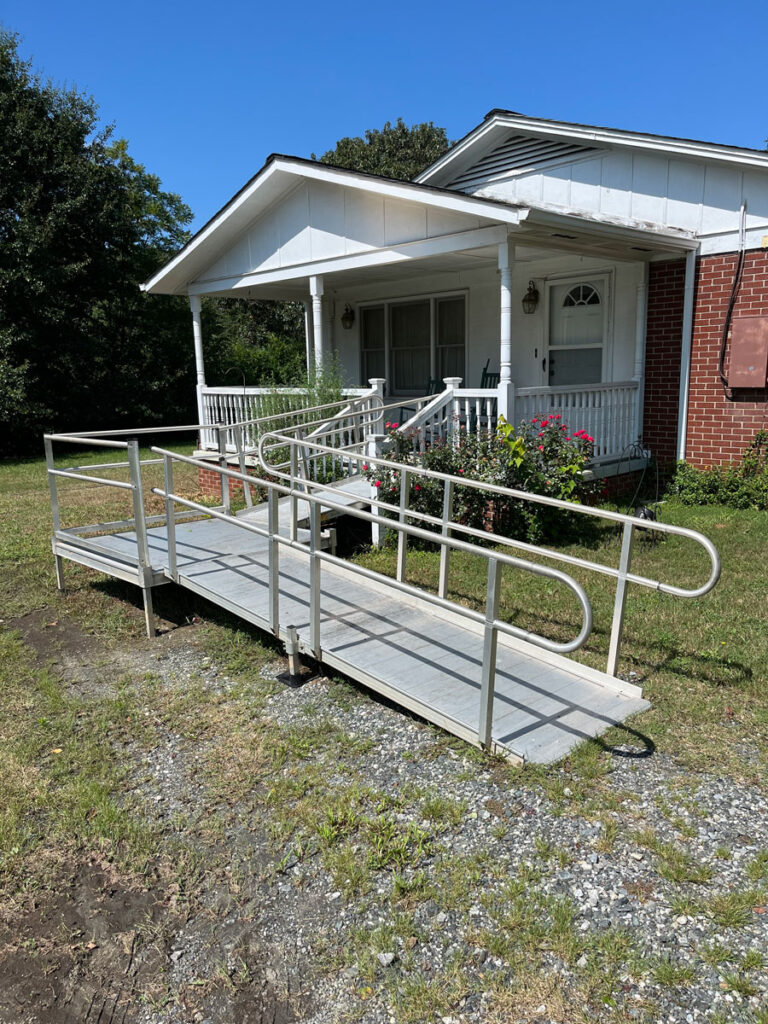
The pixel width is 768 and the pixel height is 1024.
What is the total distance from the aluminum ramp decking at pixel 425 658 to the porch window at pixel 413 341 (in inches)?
265

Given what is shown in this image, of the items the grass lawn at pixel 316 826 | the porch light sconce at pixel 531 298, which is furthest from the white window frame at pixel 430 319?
the grass lawn at pixel 316 826

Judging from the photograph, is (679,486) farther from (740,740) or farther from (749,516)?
(740,740)

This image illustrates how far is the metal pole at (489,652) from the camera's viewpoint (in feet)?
10.2

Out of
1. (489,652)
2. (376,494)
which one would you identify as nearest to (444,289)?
(376,494)

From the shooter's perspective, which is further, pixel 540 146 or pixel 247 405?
pixel 247 405

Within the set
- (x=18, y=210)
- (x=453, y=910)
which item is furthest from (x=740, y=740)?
(x=18, y=210)

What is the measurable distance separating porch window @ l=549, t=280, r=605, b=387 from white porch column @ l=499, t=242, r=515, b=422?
275 cm

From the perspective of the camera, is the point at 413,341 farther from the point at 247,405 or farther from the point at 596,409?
the point at 596,409

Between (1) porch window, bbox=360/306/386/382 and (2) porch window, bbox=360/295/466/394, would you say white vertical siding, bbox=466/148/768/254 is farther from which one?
(1) porch window, bbox=360/306/386/382

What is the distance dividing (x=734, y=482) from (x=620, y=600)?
554 cm

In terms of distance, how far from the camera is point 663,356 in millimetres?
9375

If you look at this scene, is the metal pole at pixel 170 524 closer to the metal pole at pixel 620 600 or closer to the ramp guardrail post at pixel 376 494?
the ramp guardrail post at pixel 376 494

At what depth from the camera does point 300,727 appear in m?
3.98

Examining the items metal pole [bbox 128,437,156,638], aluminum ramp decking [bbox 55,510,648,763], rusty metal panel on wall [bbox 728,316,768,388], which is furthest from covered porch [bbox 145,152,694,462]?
metal pole [bbox 128,437,156,638]
